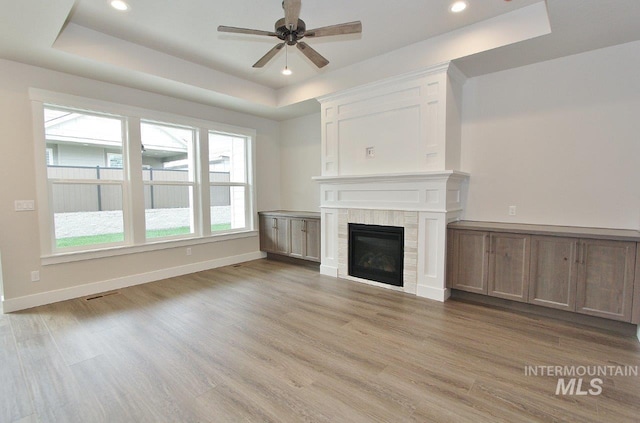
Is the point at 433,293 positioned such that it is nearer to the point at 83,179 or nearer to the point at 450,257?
the point at 450,257

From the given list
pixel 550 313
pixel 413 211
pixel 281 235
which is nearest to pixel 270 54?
pixel 413 211

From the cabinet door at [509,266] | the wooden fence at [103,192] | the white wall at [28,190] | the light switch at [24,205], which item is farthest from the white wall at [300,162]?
the light switch at [24,205]

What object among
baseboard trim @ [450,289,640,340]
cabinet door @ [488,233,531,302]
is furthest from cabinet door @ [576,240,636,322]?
cabinet door @ [488,233,531,302]

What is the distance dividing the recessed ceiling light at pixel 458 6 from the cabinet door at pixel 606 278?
2.60 meters

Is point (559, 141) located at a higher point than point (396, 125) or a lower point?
lower

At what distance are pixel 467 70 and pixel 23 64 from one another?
17.6 feet

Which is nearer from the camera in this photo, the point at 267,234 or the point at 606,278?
the point at 606,278

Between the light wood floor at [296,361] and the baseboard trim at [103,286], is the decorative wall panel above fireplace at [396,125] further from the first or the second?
the baseboard trim at [103,286]

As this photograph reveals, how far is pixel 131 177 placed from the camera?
439 centimetres

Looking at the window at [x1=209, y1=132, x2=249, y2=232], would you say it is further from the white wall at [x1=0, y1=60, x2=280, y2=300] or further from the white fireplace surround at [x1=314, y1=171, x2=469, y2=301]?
the white fireplace surround at [x1=314, y1=171, x2=469, y2=301]

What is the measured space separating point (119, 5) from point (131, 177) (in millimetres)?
2271

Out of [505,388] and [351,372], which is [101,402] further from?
[505,388]

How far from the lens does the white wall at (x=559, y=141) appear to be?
315 centimetres

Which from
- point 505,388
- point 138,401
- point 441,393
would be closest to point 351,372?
point 441,393
